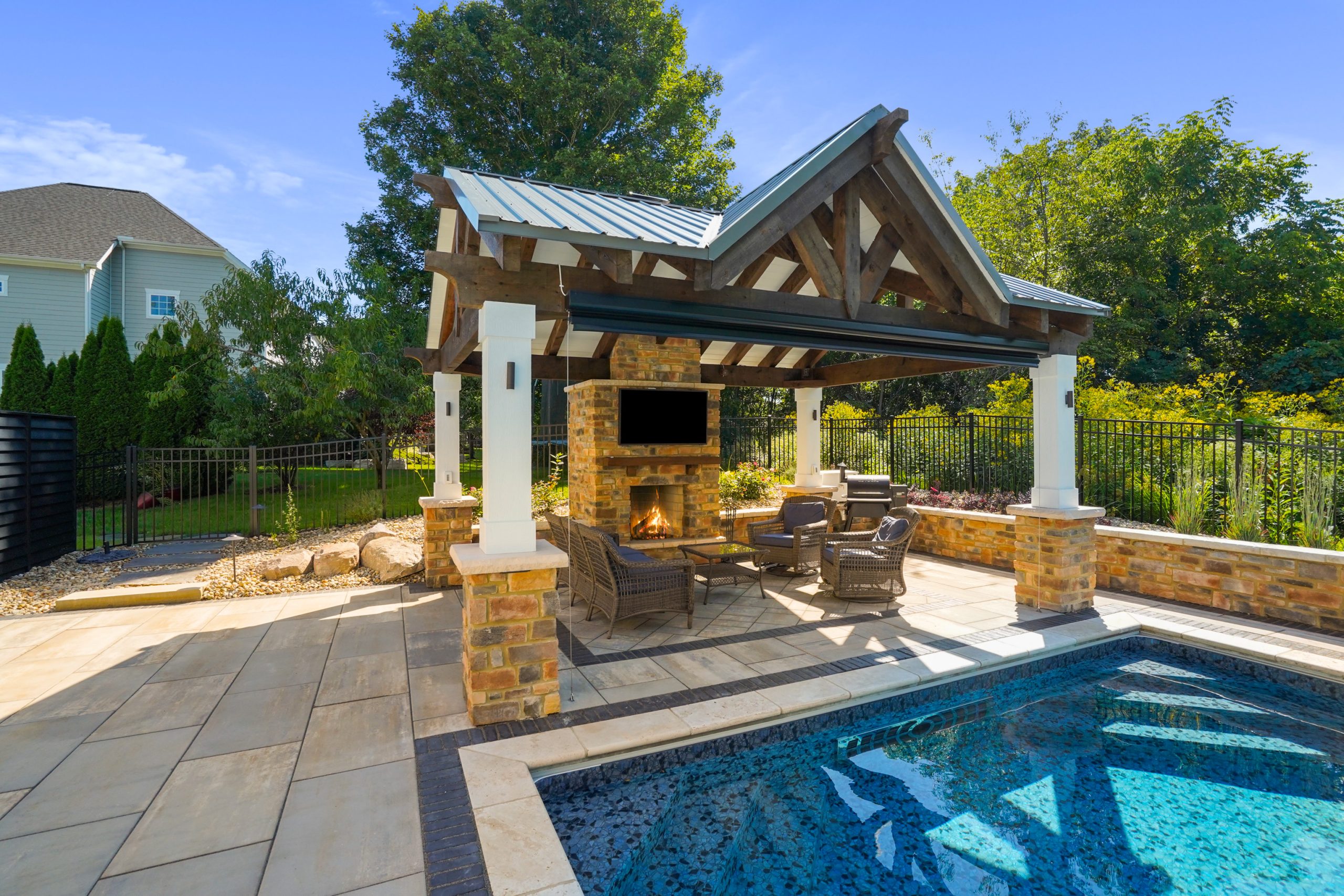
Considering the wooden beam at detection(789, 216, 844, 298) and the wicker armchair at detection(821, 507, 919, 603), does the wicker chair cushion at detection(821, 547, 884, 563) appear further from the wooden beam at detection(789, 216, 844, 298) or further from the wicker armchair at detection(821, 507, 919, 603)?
the wooden beam at detection(789, 216, 844, 298)

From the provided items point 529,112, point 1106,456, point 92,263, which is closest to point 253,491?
point 92,263

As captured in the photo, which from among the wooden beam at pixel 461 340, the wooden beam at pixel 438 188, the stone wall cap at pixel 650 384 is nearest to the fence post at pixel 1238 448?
the stone wall cap at pixel 650 384

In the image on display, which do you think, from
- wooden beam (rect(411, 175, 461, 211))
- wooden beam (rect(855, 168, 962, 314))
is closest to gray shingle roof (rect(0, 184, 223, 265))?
wooden beam (rect(411, 175, 461, 211))

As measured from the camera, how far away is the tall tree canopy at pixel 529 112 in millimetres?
15695

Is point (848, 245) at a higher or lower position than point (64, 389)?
higher

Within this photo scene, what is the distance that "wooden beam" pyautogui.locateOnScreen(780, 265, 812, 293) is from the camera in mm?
7625

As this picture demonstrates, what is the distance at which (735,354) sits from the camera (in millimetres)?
9664

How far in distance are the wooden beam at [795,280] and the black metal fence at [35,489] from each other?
9.78 m

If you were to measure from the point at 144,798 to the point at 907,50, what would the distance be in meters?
12.8

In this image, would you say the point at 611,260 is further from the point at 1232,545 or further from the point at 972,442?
the point at 972,442

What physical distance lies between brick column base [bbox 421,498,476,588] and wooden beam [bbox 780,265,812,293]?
5059 mm

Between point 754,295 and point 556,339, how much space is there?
4.32 meters

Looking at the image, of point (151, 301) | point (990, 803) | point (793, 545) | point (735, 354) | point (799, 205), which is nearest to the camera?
point (990, 803)

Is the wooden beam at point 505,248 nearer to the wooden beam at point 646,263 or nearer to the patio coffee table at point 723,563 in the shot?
the wooden beam at point 646,263
